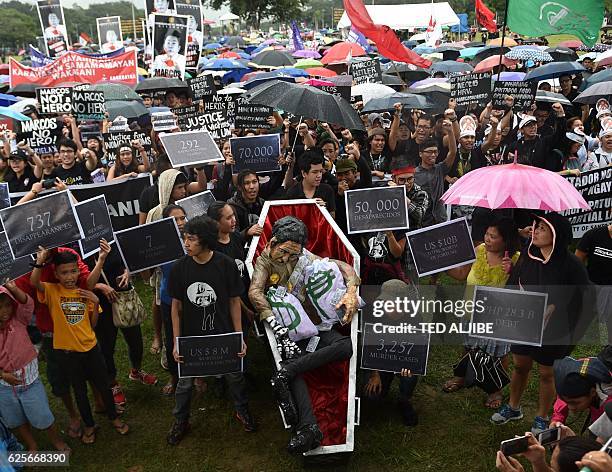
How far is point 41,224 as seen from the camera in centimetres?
448

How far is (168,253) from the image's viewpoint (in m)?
5.19

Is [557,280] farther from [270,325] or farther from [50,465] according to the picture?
[50,465]

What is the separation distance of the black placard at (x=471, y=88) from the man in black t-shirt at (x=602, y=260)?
4869mm

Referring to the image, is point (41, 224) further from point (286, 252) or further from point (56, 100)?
point (56, 100)

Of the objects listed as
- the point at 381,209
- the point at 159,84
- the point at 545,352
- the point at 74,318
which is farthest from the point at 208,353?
the point at 159,84

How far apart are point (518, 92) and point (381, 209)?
432 centimetres

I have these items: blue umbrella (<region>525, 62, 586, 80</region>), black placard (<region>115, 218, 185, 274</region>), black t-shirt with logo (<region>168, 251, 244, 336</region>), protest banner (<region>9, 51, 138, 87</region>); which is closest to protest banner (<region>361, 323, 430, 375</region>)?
black t-shirt with logo (<region>168, 251, 244, 336</region>)

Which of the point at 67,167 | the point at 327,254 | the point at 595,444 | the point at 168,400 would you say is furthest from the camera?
the point at 67,167

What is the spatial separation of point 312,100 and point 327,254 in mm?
1771

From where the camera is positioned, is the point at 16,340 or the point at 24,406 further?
the point at 24,406

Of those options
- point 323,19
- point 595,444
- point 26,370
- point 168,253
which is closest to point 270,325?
point 168,253

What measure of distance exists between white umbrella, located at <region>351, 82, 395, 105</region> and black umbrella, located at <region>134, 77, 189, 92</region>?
15.1 feet

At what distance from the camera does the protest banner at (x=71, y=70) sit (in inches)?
570

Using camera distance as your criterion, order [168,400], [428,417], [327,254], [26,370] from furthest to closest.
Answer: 1. [327,254]
2. [168,400]
3. [428,417]
4. [26,370]
